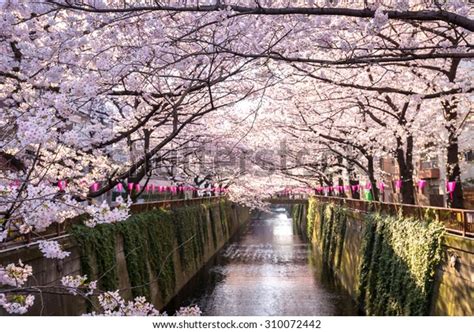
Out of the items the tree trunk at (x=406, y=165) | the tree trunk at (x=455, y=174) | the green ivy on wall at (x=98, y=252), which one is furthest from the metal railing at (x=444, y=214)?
the green ivy on wall at (x=98, y=252)

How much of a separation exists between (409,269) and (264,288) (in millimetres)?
11490

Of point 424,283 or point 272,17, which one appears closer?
point 272,17

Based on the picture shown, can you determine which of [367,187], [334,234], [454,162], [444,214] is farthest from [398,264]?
[367,187]

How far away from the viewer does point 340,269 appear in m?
24.8

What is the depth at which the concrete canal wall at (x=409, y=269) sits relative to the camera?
378 inches

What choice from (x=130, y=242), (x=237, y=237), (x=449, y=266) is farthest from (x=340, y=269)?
(x=237, y=237)

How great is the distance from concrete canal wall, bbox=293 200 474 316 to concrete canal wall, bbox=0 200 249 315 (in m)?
5.18

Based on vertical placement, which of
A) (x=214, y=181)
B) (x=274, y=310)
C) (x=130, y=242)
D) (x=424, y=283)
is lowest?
(x=274, y=310)

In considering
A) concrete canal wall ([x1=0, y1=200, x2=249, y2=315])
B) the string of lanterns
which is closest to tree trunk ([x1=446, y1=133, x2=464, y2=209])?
the string of lanterns

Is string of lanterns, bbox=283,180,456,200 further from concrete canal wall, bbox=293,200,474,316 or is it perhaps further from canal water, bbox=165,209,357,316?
canal water, bbox=165,209,357,316

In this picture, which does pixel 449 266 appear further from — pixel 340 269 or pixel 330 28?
pixel 340 269

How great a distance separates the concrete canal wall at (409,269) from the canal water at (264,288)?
1435mm
